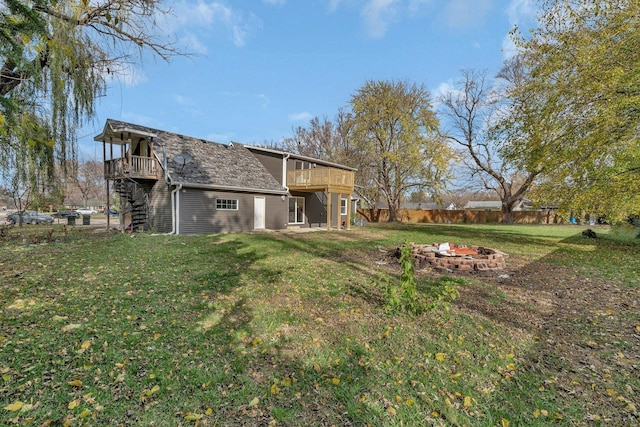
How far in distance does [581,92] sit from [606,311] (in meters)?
6.82

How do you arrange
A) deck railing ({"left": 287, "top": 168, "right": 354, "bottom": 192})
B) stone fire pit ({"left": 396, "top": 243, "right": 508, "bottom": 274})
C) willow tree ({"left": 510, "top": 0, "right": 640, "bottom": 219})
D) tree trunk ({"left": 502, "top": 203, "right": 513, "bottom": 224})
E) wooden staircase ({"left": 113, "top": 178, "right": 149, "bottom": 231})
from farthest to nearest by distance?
tree trunk ({"left": 502, "top": 203, "right": 513, "bottom": 224}) → deck railing ({"left": 287, "top": 168, "right": 354, "bottom": 192}) → wooden staircase ({"left": 113, "top": 178, "right": 149, "bottom": 231}) → willow tree ({"left": 510, "top": 0, "right": 640, "bottom": 219}) → stone fire pit ({"left": 396, "top": 243, "right": 508, "bottom": 274})

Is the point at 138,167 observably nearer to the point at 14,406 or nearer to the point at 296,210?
the point at 296,210

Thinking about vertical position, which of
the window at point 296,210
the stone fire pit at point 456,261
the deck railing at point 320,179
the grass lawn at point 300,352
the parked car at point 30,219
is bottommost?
the grass lawn at point 300,352

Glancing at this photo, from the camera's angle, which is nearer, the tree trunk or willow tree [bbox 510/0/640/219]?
willow tree [bbox 510/0/640/219]

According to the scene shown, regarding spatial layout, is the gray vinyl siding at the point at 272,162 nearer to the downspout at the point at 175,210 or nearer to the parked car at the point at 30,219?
the downspout at the point at 175,210

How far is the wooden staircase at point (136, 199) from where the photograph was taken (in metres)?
13.7

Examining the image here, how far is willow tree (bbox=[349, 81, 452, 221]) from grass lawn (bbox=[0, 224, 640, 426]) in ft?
61.8

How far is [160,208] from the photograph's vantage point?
43.3 ft

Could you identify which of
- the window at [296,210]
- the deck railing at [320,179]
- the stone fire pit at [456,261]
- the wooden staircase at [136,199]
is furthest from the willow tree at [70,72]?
the window at [296,210]

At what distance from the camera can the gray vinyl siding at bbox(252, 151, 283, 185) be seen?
1759cm

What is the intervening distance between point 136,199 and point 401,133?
19675mm

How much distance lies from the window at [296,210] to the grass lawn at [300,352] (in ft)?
40.9

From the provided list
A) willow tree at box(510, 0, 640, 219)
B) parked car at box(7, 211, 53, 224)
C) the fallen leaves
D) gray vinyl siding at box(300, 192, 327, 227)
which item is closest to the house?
gray vinyl siding at box(300, 192, 327, 227)

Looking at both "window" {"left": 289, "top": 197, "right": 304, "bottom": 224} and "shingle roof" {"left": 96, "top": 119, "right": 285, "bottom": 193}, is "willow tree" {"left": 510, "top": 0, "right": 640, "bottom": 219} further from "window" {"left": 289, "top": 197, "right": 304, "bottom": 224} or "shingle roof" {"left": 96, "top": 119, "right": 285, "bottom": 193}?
"window" {"left": 289, "top": 197, "right": 304, "bottom": 224}
